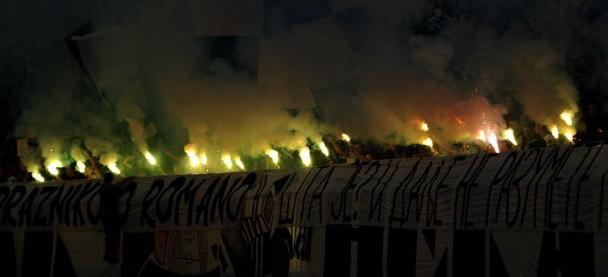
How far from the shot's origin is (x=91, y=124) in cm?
1272

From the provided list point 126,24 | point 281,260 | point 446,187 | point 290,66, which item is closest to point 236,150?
point 290,66

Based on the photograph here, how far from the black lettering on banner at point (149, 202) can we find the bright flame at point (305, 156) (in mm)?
2620

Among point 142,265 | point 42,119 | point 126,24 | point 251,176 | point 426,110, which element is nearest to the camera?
point 251,176

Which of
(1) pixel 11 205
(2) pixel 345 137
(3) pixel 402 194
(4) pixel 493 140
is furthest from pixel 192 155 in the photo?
(3) pixel 402 194

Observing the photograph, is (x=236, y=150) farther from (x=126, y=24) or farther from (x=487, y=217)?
(x=487, y=217)

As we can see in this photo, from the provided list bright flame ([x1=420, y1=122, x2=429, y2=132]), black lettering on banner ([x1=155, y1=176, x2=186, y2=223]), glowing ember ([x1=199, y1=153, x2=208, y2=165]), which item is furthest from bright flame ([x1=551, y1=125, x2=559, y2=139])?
glowing ember ([x1=199, y1=153, x2=208, y2=165])

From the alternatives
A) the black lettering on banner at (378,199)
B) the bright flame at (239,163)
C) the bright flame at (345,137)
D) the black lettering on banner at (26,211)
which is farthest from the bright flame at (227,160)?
the black lettering on banner at (378,199)

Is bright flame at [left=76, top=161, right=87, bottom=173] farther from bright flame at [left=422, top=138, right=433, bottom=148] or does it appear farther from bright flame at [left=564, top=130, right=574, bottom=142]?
bright flame at [left=564, top=130, right=574, bottom=142]

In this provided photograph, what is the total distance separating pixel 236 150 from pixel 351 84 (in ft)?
6.63

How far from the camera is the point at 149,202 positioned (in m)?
7.73

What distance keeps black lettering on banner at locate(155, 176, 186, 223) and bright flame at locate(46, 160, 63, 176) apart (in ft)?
17.6

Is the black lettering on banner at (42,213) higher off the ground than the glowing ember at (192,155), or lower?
lower

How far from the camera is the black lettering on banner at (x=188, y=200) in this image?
24.2 feet

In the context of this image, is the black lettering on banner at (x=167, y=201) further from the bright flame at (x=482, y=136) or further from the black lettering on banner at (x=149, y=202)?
the bright flame at (x=482, y=136)
